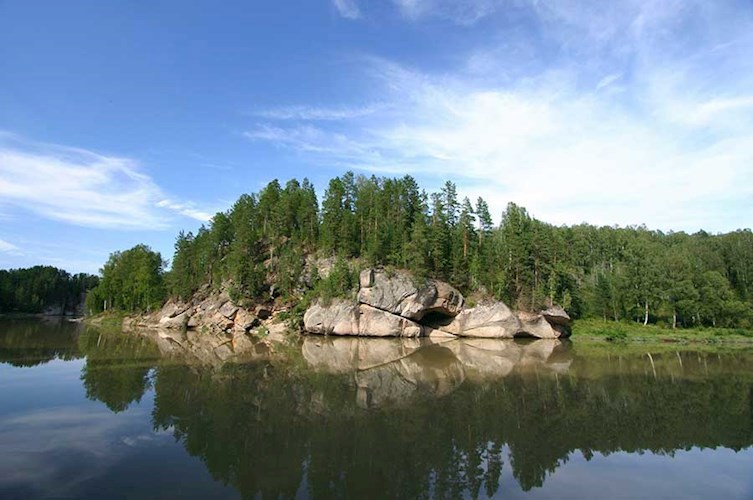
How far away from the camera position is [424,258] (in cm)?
6606

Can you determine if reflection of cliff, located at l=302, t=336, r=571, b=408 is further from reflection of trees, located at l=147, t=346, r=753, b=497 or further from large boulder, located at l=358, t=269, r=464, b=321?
large boulder, located at l=358, t=269, r=464, b=321

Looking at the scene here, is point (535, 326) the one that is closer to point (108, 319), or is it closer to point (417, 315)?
point (417, 315)

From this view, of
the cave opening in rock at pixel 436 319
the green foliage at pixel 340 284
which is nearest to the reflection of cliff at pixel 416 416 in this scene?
the cave opening in rock at pixel 436 319

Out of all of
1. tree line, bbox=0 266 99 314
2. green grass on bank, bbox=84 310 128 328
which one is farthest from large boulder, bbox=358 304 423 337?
tree line, bbox=0 266 99 314

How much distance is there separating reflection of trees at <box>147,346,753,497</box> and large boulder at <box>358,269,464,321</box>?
109ft

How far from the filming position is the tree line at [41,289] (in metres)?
138

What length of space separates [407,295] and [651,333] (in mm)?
39003

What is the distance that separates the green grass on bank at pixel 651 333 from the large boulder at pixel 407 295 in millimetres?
20112

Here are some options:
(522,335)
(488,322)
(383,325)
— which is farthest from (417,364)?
(522,335)

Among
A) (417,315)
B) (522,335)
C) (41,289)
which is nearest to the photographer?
(417,315)

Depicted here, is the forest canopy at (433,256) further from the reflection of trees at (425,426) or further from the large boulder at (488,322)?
the reflection of trees at (425,426)

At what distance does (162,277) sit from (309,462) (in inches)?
3922

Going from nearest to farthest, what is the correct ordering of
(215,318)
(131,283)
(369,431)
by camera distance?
(369,431) → (215,318) → (131,283)

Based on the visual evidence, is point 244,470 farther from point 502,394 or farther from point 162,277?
point 162,277
